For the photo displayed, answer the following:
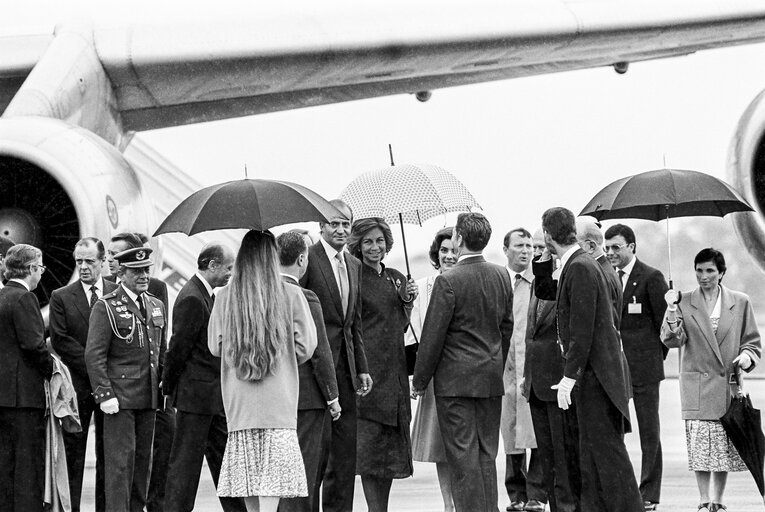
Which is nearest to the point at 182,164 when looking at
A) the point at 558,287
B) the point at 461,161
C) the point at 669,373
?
the point at 461,161

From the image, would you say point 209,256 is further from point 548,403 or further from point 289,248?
point 548,403

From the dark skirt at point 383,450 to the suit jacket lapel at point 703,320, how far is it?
1727 mm

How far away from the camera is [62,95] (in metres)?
7.39

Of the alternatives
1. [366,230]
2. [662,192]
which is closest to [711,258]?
[662,192]

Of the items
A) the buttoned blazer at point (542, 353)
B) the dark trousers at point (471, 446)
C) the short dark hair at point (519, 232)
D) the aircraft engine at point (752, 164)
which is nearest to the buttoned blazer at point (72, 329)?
the dark trousers at point (471, 446)

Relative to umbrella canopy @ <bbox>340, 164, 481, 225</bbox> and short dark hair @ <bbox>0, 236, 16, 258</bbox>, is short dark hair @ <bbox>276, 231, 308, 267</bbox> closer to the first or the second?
umbrella canopy @ <bbox>340, 164, 481, 225</bbox>

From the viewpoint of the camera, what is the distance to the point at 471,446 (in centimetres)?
597

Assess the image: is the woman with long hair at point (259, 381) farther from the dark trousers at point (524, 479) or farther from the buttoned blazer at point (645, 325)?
the buttoned blazer at point (645, 325)

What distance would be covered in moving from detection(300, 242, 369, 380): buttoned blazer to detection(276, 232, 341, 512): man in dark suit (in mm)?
391

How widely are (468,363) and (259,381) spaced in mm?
1318

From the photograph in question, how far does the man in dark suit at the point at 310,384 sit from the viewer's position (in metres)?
5.53

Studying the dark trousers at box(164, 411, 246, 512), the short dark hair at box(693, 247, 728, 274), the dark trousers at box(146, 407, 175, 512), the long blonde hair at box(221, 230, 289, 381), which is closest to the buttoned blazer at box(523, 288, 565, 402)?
the short dark hair at box(693, 247, 728, 274)

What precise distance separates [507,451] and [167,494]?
2230 millimetres

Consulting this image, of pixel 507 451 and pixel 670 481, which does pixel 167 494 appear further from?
pixel 670 481
